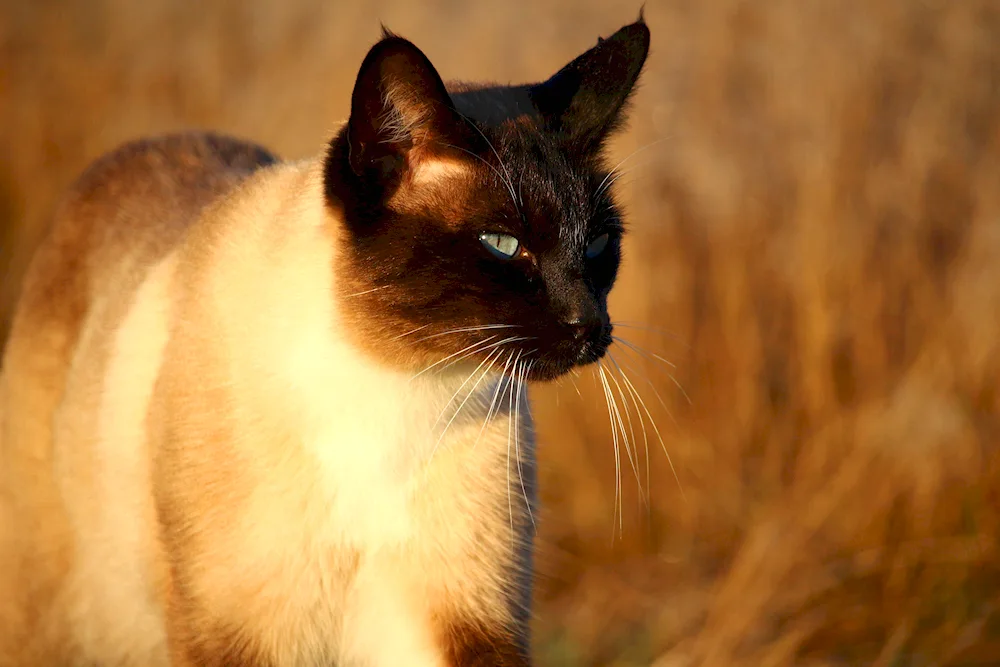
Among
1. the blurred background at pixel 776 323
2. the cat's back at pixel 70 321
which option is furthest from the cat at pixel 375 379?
the blurred background at pixel 776 323

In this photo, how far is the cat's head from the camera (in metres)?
1.62

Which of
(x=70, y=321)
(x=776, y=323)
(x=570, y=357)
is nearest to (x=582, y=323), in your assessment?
(x=570, y=357)

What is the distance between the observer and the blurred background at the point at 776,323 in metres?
3.22

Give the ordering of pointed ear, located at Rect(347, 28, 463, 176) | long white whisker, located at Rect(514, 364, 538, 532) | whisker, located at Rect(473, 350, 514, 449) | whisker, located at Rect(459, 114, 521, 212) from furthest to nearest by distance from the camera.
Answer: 1. long white whisker, located at Rect(514, 364, 538, 532)
2. whisker, located at Rect(473, 350, 514, 449)
3. whisker, located at Rect(459, 114, 521, 212)
4. pointed ear, located at Rect(347, 28, 463, 176)

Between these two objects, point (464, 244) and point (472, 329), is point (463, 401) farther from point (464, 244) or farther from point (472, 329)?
point (464, 244)

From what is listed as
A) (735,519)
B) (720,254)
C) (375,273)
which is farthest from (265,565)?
(720,254)

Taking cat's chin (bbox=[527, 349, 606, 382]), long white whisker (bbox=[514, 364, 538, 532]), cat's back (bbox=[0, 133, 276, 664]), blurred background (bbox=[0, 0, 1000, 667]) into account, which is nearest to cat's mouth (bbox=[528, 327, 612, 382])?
cat's chin (bbox=[527, 349, 606, 382])

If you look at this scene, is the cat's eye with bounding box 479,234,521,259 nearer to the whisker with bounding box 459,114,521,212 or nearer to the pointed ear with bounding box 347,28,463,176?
the whisker with bounding box 459,114,521,212

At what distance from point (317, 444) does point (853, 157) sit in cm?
280

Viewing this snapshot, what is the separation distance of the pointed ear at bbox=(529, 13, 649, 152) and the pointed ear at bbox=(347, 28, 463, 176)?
21cm

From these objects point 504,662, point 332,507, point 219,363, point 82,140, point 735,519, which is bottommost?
point 735,519

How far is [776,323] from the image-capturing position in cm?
388

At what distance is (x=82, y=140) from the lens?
4656 millimetres

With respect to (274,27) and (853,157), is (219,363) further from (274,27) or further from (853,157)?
(274,27)
